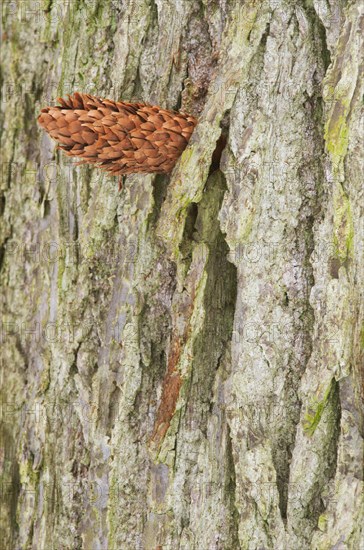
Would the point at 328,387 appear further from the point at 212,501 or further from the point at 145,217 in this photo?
the point at 145,217

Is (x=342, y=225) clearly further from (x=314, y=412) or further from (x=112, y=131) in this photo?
(x=112, y=131)

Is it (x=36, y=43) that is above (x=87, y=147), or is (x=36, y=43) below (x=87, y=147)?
above

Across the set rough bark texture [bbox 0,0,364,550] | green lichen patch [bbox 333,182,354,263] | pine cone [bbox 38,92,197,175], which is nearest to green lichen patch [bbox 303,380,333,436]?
rough bark texture [bbox 0,0,364,550]

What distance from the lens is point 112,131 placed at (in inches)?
44.2

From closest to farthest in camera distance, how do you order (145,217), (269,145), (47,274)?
(269,145) < (145,217) < (47,274)

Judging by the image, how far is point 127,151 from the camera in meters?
1.15

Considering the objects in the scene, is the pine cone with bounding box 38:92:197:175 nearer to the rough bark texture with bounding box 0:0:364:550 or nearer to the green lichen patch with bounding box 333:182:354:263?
the rough bark texture with bounding box 0:0:364:550

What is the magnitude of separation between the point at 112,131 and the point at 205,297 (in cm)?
37

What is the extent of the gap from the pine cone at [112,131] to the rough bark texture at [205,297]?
7 cm

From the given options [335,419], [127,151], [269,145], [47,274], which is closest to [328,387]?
[335,419]

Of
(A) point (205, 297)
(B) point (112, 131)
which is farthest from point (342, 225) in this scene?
(B) point (112, 131)

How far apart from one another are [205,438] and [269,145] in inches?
23.5

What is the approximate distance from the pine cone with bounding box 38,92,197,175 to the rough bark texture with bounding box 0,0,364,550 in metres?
0.07

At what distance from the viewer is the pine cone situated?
1109 millimetres
